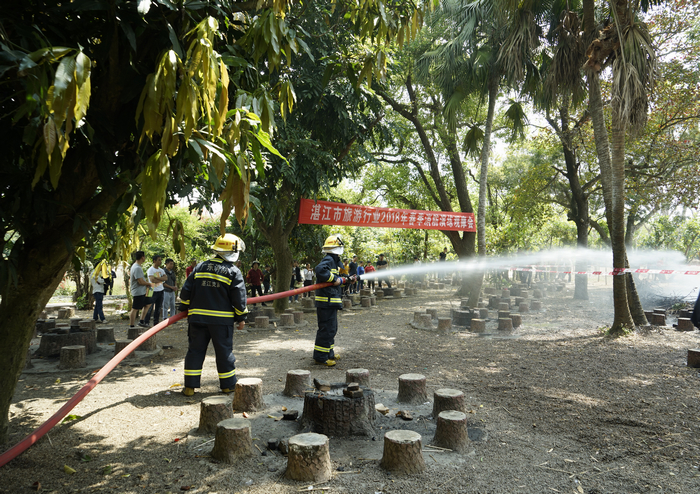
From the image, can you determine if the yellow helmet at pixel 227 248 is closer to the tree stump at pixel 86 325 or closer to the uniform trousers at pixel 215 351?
the uniform trousers at pixel 215 351

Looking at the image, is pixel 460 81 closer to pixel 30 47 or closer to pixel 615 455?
pixel 615 455

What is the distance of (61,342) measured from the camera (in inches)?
290

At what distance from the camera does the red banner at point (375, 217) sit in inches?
447

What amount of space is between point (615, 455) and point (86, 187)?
4.78m

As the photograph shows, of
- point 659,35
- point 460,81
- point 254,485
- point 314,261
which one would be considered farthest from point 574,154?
point 254,485

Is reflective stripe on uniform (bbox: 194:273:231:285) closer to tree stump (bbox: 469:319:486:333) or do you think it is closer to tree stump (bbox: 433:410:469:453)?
tree stump (bbox: 433:410:469:453)

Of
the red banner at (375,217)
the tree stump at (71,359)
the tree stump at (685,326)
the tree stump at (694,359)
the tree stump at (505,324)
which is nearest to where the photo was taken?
the tree stump at (694,359)

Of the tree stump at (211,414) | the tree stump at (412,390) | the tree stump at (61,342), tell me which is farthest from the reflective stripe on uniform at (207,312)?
the tree stump at (61,342)

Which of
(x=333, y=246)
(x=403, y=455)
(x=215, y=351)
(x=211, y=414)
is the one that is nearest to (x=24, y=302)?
(x=211, y=414)

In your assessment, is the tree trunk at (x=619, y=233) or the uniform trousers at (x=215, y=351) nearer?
the uniform trousers at (x=215, y=351)

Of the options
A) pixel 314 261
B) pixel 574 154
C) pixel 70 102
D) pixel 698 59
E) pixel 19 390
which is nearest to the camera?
pixel 70 102

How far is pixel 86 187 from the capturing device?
3.44 m

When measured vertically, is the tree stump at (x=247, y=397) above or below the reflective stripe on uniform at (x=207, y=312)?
below

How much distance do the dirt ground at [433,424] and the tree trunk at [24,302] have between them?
66 centimetres
